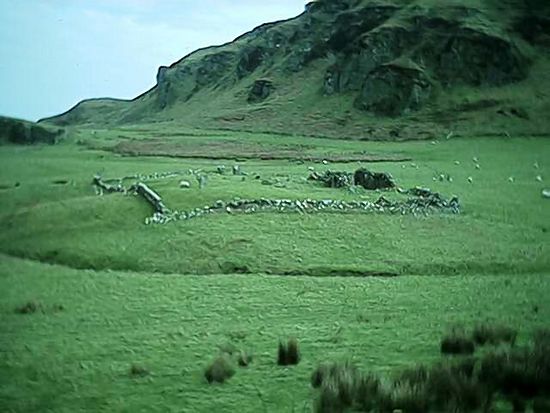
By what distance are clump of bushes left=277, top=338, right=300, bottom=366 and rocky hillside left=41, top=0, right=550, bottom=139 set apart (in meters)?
46.1

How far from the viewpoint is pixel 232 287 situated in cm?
1319

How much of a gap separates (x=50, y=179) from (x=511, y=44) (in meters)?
53.0

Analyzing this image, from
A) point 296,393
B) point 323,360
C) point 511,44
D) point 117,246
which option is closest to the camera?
point 296,393

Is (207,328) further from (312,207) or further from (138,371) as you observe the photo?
(312,207)

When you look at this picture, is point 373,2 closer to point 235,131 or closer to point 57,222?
point 235,131

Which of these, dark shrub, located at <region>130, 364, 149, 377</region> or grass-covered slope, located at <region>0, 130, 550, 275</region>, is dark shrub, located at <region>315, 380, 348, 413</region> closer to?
dark shrub, located at <region>130, 364, 149, 377</region>

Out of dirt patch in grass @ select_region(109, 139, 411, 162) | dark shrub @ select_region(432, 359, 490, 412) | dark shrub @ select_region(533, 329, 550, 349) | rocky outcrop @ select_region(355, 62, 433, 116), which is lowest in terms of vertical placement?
dark shrub @ select_region(432, 359, 490, 412)

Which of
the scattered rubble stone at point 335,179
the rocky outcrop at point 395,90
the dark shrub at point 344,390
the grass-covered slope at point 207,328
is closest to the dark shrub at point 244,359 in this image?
the grass-covered slope at point 207,328

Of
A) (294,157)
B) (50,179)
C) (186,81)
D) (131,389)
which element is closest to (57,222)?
(50,179)

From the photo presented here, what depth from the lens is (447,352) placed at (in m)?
8.85

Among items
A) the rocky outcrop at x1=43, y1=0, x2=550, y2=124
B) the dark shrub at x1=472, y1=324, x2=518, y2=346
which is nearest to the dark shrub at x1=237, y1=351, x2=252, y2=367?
the dark shrub at x1=472, y1=324, x2=518, y2=346

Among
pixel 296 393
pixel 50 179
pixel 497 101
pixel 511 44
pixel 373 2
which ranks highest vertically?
pixel 373 2

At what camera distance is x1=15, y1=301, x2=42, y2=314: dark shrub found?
10344 millimetres

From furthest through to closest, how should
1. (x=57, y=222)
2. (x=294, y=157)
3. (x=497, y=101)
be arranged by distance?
(x=497, y=101) → (x=294, y=157) → (x=57, y=222)
